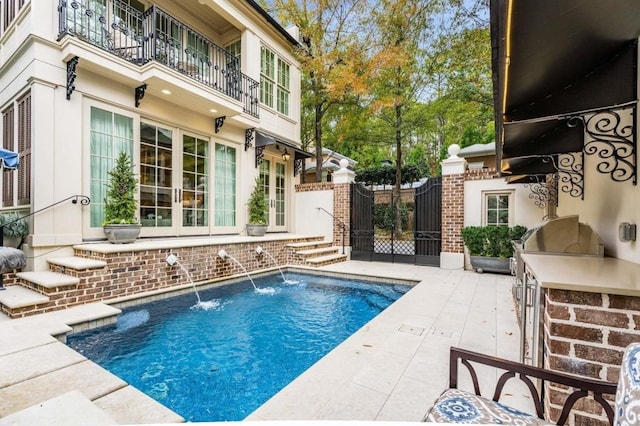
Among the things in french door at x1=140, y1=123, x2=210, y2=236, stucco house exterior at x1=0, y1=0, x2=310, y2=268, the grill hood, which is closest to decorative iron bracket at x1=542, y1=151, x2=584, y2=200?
the grill hood

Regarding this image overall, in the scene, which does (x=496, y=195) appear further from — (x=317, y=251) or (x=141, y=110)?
(x=141, y=110)

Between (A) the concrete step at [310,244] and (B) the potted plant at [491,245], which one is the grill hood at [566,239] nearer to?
(B) the potted plant at [491,245]

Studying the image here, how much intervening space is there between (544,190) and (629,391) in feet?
19.3

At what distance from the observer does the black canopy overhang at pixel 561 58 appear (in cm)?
133

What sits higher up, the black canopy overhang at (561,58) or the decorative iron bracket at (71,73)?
the decorative iron bracket at (71,73)

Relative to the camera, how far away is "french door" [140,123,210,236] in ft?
19.8

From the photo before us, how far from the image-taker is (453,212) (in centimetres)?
698

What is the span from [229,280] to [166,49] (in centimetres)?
505

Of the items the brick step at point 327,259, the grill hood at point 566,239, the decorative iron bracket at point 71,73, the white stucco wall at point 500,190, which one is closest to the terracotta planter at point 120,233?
the decorative iron bracket at point 71,73

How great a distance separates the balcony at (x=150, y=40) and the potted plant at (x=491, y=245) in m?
6.37

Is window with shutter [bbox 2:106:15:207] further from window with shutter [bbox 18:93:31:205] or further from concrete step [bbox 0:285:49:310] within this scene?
concrete step [bbox 0:285:49:310]

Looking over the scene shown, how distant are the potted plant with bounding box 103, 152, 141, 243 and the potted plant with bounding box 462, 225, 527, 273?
6.68 meters

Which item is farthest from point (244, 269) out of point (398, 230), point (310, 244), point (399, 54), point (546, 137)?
point (399, 54)

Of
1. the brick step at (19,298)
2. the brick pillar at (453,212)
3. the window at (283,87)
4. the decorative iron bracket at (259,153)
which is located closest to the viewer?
the brick step at (19,298)
